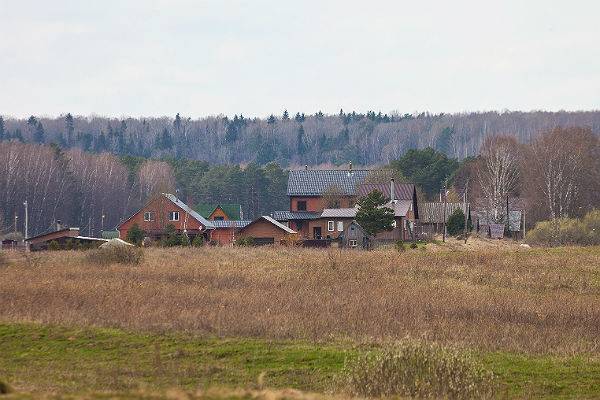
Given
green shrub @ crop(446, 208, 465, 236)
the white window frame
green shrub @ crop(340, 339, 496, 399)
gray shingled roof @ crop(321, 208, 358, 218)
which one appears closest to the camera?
green shrub @ crop(340, 339, 496, 399)

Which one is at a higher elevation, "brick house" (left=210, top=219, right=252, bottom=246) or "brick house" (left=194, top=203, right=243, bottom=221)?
"brick house" (left=194, top=203, right=243, bottom=221)

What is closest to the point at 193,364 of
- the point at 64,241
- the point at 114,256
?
the point at 114,256

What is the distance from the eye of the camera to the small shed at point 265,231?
225ft

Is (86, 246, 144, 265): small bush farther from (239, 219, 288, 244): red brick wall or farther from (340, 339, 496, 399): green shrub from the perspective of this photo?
(340, 339, 496, 399): green shrub

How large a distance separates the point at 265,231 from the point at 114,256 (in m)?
26.8

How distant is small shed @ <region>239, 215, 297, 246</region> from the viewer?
68562mm

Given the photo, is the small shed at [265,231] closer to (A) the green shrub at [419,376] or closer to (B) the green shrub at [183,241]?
(B) the green shrub at [183,241]

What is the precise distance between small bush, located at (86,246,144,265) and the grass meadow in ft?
5.87

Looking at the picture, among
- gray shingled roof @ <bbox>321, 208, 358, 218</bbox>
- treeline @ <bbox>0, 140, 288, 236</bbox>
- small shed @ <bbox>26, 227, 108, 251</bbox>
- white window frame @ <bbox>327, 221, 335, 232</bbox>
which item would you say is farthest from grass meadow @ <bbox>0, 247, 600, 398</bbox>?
treeline @ <bbox>0, 140, 288, 236</bbox>

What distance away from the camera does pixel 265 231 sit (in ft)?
227

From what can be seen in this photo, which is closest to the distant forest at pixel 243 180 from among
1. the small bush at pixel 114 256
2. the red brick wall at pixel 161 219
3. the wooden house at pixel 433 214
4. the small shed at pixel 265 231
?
the wooden house at pixel 433 214

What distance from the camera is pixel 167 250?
52094 millimetres

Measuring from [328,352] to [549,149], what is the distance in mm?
63694

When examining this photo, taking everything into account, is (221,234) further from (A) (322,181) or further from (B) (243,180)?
(B) (243,180)
